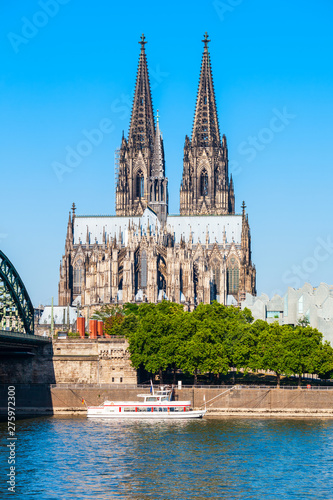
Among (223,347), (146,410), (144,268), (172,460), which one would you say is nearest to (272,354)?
(223,347)

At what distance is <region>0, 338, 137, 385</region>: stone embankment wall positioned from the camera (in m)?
101

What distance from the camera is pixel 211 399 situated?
3760 inches

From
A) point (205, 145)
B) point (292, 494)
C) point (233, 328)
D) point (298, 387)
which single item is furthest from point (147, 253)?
point (292, 494)

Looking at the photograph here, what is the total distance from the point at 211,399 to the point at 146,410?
6.44m

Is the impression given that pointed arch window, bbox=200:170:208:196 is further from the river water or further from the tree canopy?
the river water

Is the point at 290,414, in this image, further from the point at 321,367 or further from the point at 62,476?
the point at 62,476

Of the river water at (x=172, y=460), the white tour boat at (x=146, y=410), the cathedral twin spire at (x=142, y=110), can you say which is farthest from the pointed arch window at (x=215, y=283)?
the river water at (x=172, y=460)

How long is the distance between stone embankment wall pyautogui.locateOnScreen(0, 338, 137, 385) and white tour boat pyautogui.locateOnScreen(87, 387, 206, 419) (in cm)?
896

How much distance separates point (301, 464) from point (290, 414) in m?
28.0

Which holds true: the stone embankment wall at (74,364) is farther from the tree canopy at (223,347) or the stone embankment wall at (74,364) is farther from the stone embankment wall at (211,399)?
the stone embankment wall at (211,399)

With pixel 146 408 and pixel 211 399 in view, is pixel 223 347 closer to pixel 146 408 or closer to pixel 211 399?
pixel 211 399

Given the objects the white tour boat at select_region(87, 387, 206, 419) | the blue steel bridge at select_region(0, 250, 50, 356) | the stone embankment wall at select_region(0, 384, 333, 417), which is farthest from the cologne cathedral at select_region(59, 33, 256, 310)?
the white tour boat at select_region(87, 387, 206, 419)

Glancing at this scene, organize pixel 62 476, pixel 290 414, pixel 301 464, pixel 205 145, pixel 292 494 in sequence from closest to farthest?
pixel 292 494 → pixel 62 476 → pixel 301 464 → pixel 290 414 → pixel 205 145

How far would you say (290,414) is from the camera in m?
93.6
